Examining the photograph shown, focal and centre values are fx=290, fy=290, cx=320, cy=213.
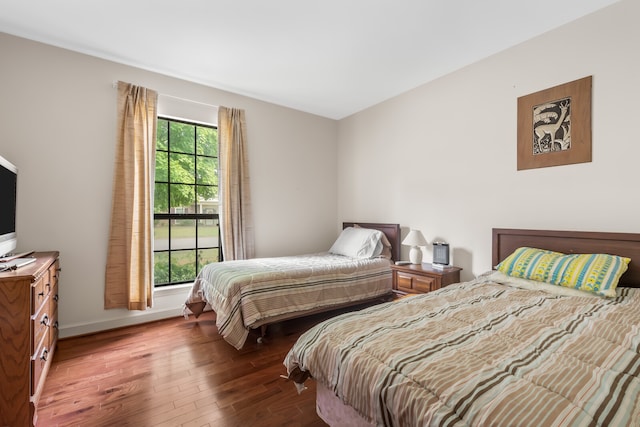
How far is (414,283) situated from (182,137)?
3.14 metres

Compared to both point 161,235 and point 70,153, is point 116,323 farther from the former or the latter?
point 70,153

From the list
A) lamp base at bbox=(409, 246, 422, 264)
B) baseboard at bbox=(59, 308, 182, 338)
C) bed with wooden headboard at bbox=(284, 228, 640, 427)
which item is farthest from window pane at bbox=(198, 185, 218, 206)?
bed with wooden headboard at bbox=(284, 228, 640, 427)

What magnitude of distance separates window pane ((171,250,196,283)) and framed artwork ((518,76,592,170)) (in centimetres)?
364

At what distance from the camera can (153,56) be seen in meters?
2.88

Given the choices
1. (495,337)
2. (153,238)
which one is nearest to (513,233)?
(495,337)

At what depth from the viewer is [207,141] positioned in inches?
144

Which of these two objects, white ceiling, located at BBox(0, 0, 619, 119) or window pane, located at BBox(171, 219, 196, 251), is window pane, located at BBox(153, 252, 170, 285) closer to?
window pane, located at BBox(171, 219, 196, 251)

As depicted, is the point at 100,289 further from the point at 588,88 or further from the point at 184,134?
the point at 588,88

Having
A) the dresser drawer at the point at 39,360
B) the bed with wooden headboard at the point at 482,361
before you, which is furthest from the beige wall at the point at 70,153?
the bed with wooden headboard at the point at 482,361

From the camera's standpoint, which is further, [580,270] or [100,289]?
[100,289]

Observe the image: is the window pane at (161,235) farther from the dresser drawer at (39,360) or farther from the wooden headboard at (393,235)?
the wooden headboard at (393,235)

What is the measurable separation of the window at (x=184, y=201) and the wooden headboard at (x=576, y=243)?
314 cm

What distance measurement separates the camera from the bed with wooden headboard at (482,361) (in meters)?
0.81

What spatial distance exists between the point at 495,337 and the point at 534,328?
0.25 meters
